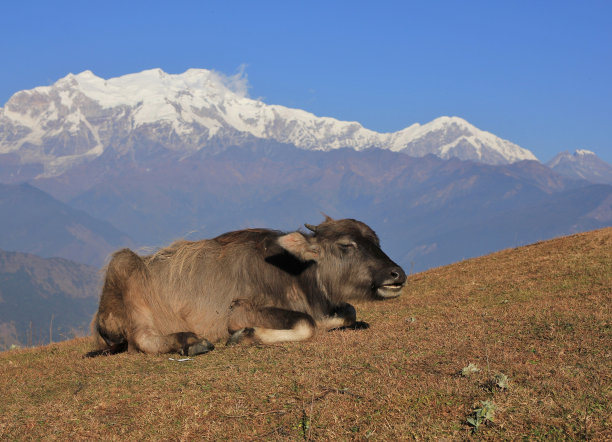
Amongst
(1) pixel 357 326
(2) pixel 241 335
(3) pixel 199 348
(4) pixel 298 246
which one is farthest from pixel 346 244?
(3) pixel 199 348

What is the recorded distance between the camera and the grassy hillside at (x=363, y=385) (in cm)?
580

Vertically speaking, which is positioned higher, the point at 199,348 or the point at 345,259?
the point at 345,259

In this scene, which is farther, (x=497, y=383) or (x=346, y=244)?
(x=346, y=244)

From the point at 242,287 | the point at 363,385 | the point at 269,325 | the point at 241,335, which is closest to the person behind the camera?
the point at 363,385

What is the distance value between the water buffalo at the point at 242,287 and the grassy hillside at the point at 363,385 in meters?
0.64

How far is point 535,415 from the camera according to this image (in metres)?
5.59

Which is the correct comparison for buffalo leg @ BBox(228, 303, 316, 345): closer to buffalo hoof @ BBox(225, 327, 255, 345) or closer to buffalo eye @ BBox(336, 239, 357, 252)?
buffalo hoof @ BBox(225, 327, 255, 345)

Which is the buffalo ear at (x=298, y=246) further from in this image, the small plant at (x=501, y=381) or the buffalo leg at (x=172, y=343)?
the small plant at (x=501, y=381)

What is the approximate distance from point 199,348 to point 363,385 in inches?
154

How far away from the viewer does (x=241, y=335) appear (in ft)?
33.8

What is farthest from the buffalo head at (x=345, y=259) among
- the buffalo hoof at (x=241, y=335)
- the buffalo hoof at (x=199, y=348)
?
the buffalo hoof at (x=199, y=348)

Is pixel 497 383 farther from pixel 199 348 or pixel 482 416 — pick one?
pixel 199 348

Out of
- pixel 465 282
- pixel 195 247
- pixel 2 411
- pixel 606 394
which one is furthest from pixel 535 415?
pixel 465 282

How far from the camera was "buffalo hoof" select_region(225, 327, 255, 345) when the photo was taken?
10.3 meters
